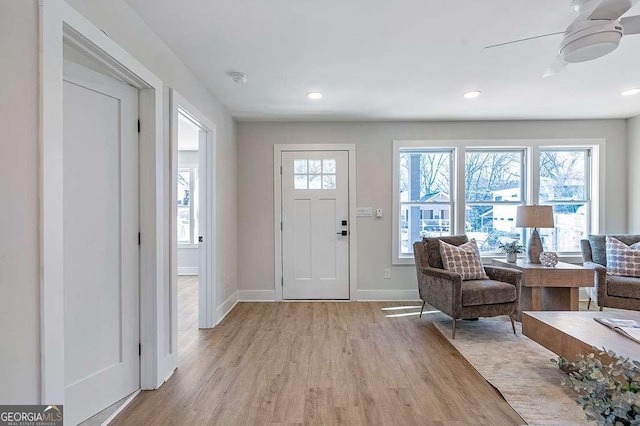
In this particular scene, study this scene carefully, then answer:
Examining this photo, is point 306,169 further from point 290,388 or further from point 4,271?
point 4,271

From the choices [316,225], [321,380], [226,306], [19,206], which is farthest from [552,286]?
[19,206]

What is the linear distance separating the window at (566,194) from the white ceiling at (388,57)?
0.62 m

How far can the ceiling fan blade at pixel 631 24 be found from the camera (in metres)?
1.70

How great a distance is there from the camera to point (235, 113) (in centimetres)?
400

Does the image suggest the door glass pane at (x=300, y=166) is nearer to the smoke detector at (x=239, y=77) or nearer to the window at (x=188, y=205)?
the smoke detector at (x=239, y=77)

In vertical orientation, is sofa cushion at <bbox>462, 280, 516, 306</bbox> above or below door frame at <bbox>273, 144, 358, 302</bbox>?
below

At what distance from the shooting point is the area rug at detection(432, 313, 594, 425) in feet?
6.25

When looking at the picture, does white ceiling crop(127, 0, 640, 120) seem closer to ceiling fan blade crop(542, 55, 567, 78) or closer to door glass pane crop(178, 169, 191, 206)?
ceiling fan blade crop(542, 55, 567, 78)

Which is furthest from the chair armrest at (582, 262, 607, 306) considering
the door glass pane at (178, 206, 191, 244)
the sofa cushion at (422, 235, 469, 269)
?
the door glass pane at (178, 206, 191, 244)

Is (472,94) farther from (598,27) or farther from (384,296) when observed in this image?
(384,296)

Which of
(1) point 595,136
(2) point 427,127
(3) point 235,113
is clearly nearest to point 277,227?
(3) point 235,113

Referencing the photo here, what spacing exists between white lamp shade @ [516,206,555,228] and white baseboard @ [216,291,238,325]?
344cm

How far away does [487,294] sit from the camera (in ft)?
9.80

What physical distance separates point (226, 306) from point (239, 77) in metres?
2.52
